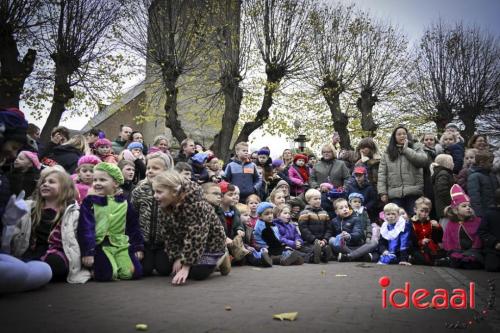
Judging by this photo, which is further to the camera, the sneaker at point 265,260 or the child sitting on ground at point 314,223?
the child sitting on ground at point 314,223

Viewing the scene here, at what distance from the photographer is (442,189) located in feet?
27.3

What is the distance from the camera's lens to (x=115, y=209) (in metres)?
5.24

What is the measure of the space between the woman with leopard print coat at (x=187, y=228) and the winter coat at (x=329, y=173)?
5373 mm

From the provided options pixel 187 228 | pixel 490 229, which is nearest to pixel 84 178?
pixel 187 228

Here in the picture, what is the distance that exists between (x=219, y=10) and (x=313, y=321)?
17811 mm

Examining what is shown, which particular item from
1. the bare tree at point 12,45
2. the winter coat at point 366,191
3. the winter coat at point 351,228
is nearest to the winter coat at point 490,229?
the winter coat at point 351,228

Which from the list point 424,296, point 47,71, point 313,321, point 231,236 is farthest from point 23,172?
point 47,71

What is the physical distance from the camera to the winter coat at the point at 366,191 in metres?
9.36

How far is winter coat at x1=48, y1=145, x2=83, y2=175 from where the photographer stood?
757 centimetres

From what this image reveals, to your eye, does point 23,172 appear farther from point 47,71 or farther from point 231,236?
point 47,71

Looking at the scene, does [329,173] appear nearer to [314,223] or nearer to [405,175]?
[314,223]

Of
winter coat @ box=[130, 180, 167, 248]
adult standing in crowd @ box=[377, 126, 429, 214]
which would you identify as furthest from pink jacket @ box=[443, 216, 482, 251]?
winter coat @ box=[130, 180, 167, 248]

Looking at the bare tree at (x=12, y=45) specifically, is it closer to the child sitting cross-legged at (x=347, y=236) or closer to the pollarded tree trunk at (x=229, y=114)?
the pollarded tree trunk at (x=229, y=114)

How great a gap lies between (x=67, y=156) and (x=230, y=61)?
1193 centimetres
